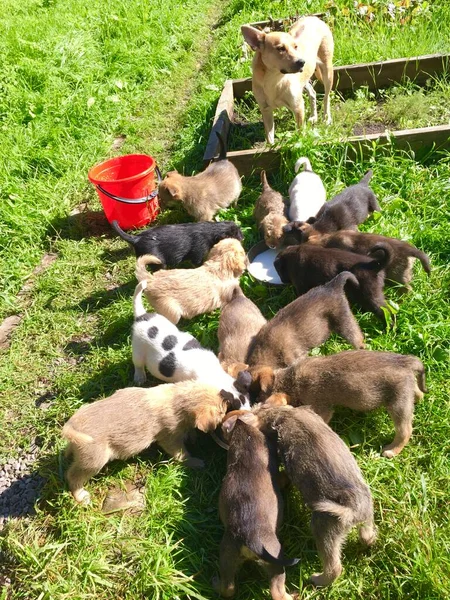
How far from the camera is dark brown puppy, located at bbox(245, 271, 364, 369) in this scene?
4.05 metres

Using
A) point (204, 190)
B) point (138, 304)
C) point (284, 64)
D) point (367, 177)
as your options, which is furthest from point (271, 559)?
point (284, 64)

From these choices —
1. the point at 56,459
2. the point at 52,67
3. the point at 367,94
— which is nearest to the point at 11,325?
the point at 56,459

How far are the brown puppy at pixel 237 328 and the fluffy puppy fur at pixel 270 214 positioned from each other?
3.54ft

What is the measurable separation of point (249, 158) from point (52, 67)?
4261 millimetres

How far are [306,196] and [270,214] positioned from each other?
1.48ft

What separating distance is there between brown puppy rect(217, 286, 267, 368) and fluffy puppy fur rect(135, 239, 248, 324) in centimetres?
29

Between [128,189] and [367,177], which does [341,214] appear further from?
[128,189]

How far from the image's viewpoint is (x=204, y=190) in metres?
5.92

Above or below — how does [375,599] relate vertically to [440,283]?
below

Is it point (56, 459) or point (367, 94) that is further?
point (367, 94)

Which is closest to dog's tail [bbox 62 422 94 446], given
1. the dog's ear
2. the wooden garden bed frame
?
the wooden garden bed frame

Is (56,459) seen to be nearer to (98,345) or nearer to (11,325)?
(98,345)

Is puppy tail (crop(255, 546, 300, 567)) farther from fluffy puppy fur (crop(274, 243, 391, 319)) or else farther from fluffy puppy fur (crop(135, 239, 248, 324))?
fluffy puppy fur (crop(135, 239, 248, 324))

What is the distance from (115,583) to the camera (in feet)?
10.5
